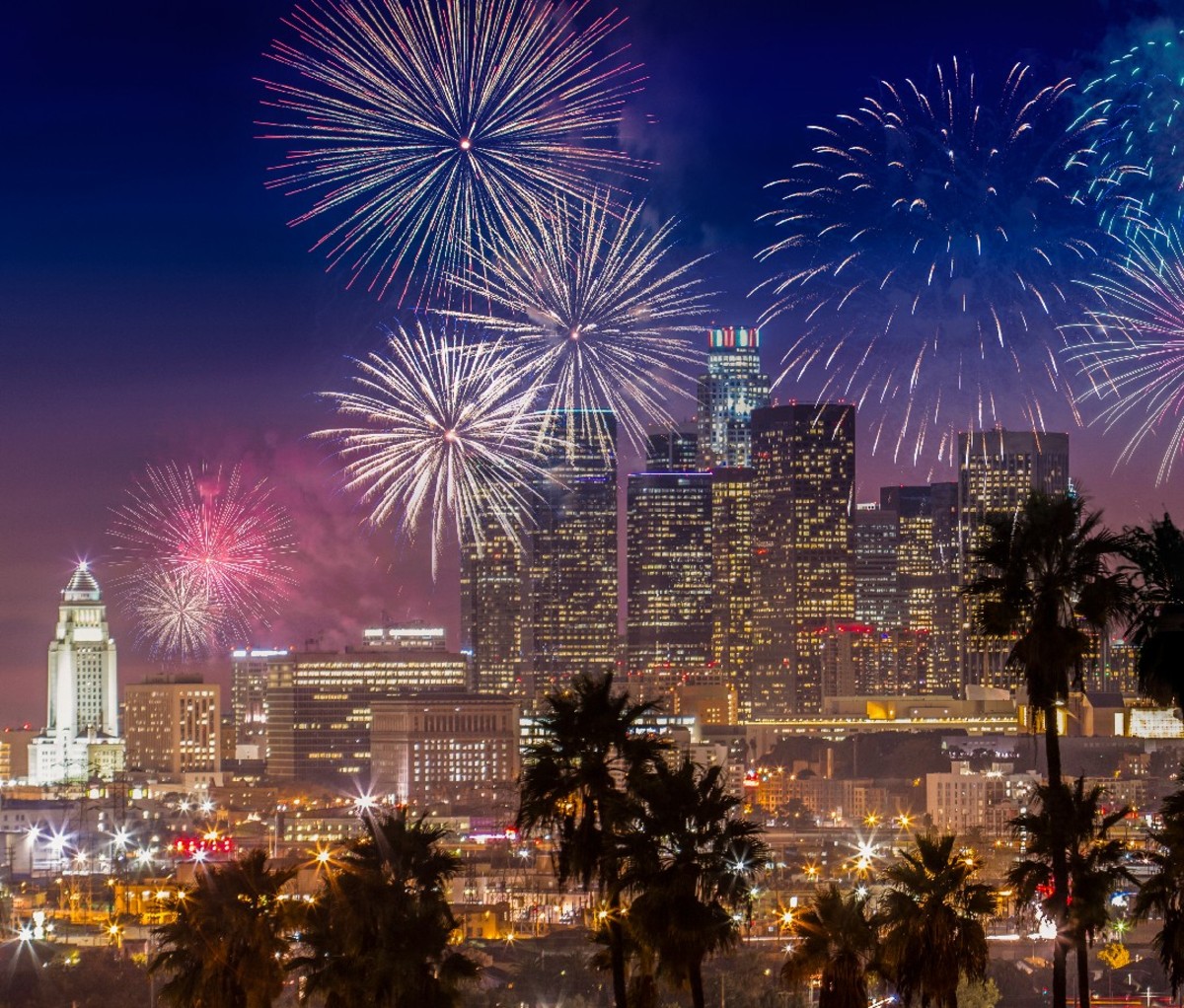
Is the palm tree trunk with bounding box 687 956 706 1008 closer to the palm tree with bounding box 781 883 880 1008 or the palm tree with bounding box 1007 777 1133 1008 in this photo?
the palm tree with bounding box 781 883 880 1008

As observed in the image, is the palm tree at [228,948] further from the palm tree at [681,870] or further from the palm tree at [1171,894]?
the palm tree at [1171,894]

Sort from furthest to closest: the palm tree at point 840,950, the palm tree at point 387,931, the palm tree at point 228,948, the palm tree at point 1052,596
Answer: the palm tree at point 228,948, the palm tree at point 387,931, the palm tree at point 840,950, the palm tree at point 1052,596

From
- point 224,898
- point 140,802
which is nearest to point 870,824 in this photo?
point 140,802

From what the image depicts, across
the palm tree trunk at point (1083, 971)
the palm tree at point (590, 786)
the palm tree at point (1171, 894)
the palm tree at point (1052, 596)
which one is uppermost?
the palm tree at point (1052, 596)

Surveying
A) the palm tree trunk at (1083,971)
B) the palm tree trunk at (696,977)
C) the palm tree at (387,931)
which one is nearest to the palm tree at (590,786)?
the palm tree trunk at (696,977)

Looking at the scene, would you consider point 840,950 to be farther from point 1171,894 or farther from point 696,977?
point 1171,894

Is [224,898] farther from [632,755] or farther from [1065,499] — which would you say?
[1065,499]

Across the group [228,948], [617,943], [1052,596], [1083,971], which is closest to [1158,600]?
[1052,596]
